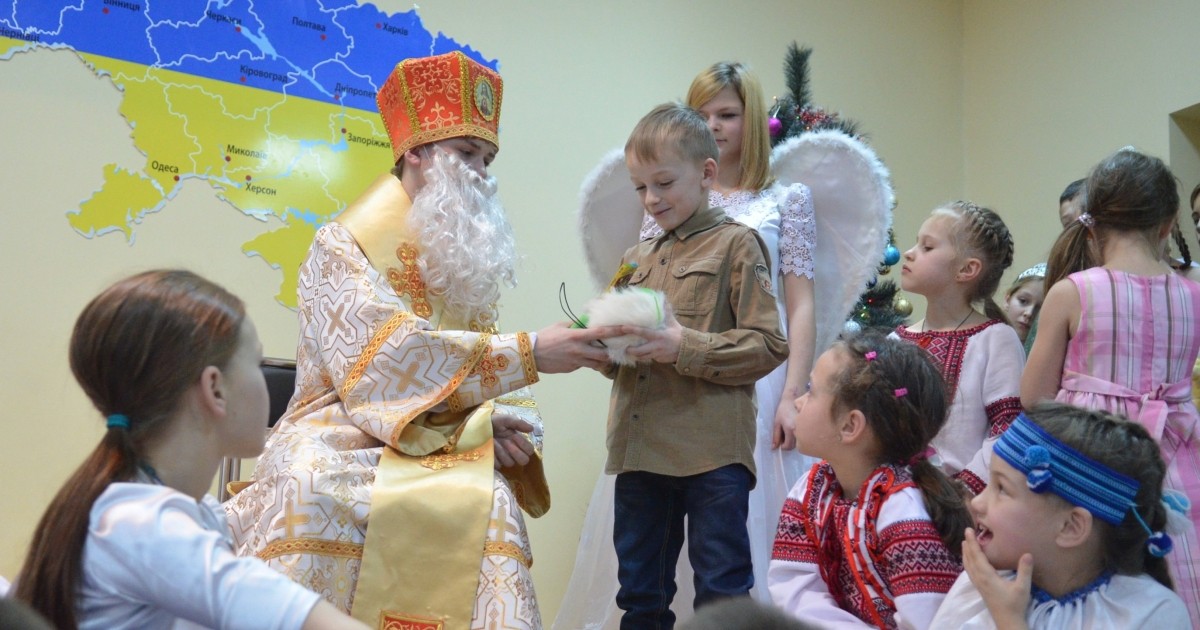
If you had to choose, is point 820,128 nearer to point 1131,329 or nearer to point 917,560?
point 1131,329

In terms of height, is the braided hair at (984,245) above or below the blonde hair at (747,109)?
below

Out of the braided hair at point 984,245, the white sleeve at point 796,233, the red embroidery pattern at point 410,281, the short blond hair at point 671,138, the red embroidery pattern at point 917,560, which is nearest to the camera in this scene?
the red embroidery pattern at point 917,560

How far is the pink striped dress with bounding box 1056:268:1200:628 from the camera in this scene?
2.57 m

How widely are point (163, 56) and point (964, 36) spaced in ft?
14.7

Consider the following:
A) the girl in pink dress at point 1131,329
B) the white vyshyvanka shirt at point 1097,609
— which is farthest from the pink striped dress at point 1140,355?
the white vyshyvanka shirt at point 1097,609

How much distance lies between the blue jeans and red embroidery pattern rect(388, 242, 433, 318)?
2.30ft

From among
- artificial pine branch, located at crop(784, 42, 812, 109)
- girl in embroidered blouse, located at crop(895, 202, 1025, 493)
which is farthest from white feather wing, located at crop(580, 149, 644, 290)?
artificial pine branch, located at crop(784, 42, 812, 109)

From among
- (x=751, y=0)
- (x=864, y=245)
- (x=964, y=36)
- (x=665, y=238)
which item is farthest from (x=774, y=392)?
(x=964, y=36)

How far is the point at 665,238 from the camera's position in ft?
9.21

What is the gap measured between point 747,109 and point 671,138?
2.78 feet

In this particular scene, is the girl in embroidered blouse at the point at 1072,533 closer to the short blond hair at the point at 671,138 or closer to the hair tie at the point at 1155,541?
the hair tie at the point at 1155,541

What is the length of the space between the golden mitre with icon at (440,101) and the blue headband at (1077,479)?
1.78 metres

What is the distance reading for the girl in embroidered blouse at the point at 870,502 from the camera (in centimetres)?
205

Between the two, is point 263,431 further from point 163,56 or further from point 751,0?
point 751,0
